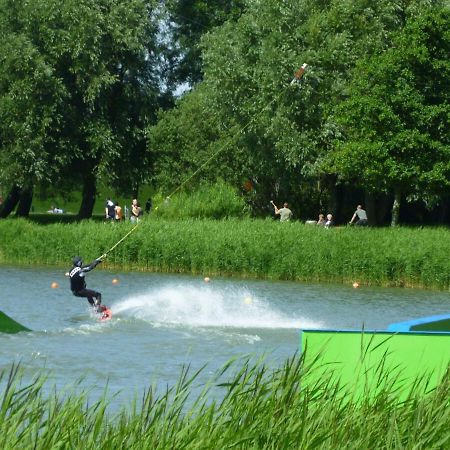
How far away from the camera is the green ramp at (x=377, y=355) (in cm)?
1088

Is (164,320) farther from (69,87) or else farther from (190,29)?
(190,29)

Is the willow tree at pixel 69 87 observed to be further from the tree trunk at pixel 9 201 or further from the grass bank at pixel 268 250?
the grass bank at pixel 268 250

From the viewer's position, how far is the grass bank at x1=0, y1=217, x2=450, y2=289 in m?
36.0

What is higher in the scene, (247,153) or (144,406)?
(247,153)

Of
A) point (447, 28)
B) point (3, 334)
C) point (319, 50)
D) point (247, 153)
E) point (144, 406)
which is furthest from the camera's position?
point (247, 153)

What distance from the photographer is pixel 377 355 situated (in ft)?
37.0

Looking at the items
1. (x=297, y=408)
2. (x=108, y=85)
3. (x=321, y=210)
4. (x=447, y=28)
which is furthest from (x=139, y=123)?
(x=297, y=408)

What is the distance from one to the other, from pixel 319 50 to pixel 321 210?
9712 mm

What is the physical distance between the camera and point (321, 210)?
55688mm

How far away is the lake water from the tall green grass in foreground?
14.1 ft

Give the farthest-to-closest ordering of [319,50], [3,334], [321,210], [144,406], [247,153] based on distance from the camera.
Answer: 1. [321,210]
2. [247,153]
3. [319,50]
4. [3,334]
5. [144,406]

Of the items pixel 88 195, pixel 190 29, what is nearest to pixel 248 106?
pixel 88 195

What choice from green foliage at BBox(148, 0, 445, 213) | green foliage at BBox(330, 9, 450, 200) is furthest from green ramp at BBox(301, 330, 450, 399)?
green foliage at BBox(148, 0, 445, 213)

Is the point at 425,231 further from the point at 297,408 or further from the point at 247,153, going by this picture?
the point at 297,408
